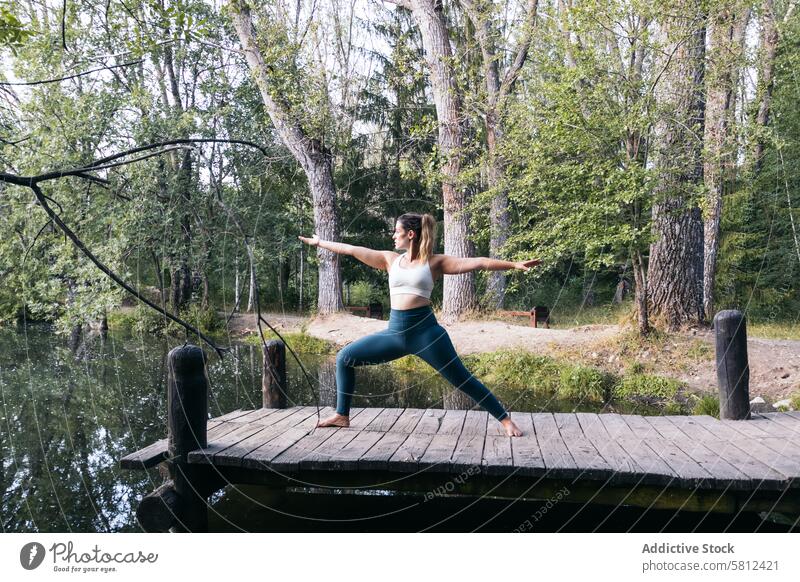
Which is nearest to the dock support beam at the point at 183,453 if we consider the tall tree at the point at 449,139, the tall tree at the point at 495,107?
the tall tree at the point at 495,107

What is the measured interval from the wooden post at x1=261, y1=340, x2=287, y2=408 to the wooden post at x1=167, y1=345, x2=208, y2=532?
4.01 ft

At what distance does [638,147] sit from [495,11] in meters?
4.34

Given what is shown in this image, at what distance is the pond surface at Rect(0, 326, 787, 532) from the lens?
4.13 metres

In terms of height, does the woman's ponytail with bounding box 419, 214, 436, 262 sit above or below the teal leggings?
above

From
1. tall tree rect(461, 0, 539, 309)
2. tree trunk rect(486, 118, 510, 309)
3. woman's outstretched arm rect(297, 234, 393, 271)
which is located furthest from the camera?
tall tree rect(461, 0, 539, 309)

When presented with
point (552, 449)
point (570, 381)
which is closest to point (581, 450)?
point (552, 449)

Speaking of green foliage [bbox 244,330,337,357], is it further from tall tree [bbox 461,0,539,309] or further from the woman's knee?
the woman's knee

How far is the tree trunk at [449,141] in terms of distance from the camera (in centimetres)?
1051

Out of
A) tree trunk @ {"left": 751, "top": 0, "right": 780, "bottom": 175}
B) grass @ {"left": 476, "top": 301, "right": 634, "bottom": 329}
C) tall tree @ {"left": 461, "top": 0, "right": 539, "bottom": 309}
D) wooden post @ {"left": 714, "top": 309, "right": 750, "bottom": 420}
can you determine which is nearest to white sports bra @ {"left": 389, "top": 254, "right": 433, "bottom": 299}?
wooden post @ {"left": 714, "top": 309, "right": 750, "bottom": 420}

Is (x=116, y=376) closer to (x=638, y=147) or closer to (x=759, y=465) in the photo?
(x=638, y=147)

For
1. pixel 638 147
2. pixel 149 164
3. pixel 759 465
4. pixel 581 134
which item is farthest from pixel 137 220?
pixel 759 465

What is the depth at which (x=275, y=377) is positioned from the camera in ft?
16.3

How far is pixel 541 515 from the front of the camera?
4152 millimetres

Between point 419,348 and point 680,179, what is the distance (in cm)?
600
